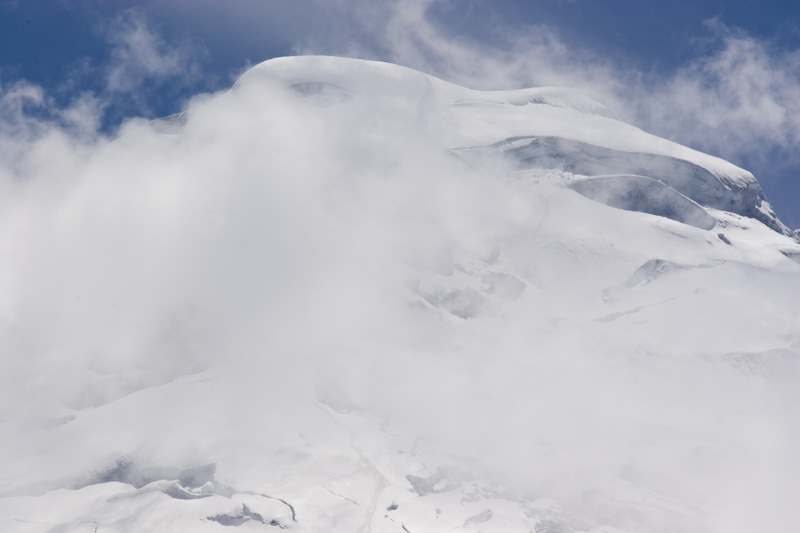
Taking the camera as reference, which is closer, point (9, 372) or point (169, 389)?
point (169, 389)

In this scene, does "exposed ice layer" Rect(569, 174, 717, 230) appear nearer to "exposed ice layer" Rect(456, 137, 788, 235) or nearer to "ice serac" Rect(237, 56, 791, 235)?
"exposed ice layer" Rect(456, 137, 788, 235)

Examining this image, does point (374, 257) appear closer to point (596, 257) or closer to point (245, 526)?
point (596, 257)

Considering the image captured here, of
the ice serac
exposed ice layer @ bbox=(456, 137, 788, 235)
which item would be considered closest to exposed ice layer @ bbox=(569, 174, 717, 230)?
exposed ice layer @ bbox=(456, 137, 788, 235)

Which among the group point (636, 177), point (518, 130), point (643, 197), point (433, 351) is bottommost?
point (433, 351)

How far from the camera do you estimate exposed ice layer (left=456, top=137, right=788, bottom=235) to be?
281 ft

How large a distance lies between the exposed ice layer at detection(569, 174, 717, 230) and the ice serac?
0.69 meters

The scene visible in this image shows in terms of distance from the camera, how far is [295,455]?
157 ft

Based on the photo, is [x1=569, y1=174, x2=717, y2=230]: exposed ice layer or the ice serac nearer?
[x1=569, y1=174, x2=717, y2=230]: exposed ice layer

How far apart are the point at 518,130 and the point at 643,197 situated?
14.2 m

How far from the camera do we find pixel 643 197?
282 feet

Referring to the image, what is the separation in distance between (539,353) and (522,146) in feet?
104

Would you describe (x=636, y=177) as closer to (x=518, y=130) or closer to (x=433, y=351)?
(x=518, y=130)

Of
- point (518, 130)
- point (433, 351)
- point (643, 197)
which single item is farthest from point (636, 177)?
point (433, 351)

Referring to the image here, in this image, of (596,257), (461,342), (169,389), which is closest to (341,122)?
(596,257)
